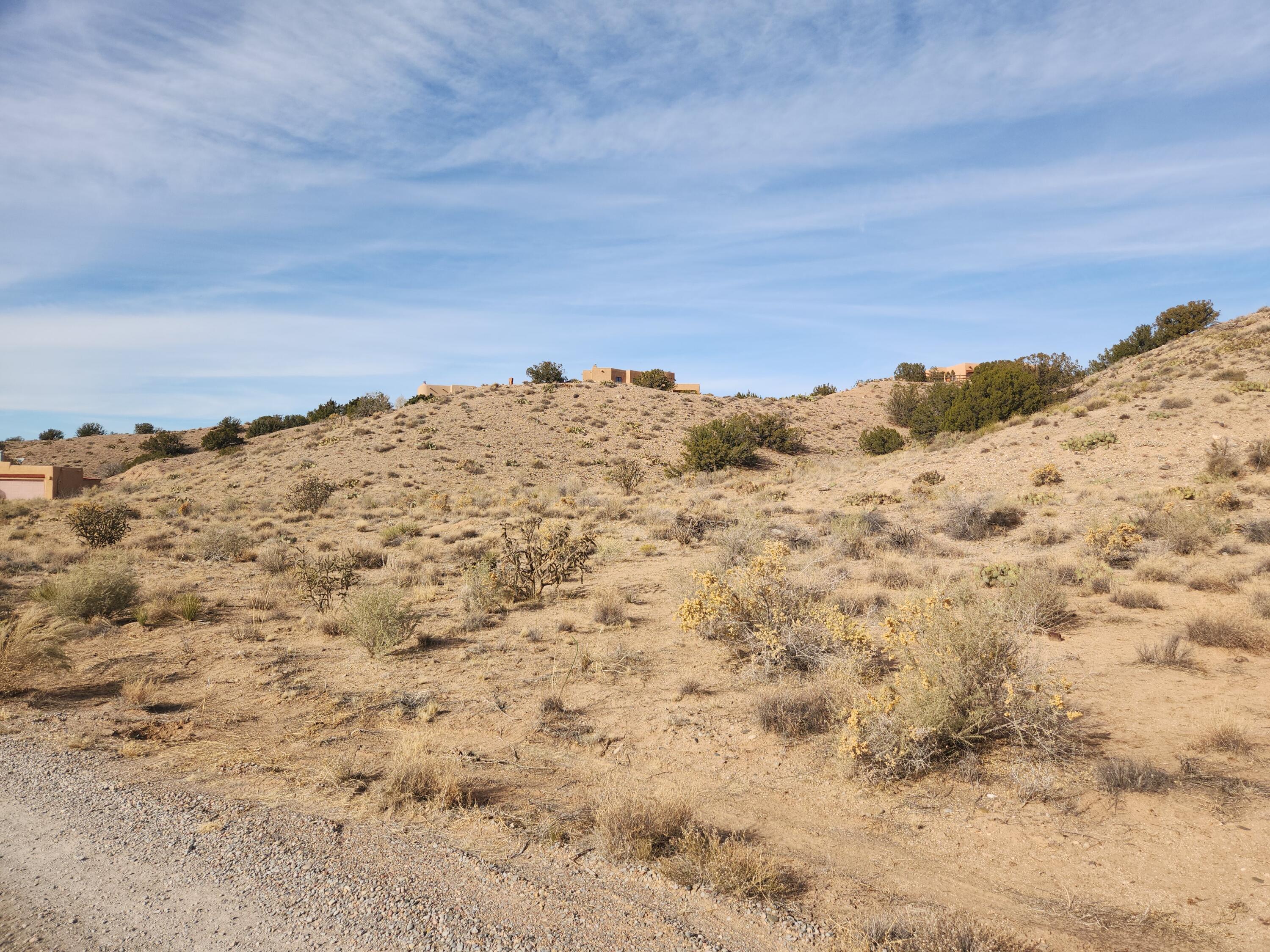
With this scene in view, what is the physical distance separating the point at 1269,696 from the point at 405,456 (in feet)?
123

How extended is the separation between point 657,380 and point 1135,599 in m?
55.5

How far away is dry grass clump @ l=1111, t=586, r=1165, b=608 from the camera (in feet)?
33.8

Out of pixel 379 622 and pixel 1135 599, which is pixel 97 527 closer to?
pixel 379 622

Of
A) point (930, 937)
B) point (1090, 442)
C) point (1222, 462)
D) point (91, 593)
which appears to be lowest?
point (930, 937)

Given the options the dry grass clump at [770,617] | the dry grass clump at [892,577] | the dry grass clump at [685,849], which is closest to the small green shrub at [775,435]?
the dry grass clump at [892,577]

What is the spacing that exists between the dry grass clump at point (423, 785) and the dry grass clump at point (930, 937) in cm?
317

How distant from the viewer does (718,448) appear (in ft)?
114

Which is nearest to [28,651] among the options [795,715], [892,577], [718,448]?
[795,715]

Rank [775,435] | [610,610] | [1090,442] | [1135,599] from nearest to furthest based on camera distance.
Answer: [1135,599] < [610,610] < [1090,442] < [775,435]

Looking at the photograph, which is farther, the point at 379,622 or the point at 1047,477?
the point at 1047,477

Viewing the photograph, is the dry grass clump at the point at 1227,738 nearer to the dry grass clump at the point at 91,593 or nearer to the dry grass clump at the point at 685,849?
the dry grass clump at the point at 685,849

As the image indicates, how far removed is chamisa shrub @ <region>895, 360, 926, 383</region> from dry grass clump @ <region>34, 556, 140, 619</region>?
6249 centimetres

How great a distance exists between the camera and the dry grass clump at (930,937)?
12.3 feet

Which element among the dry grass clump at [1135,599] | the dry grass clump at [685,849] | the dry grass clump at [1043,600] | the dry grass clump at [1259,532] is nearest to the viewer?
the dry grass clump at [685,849]
